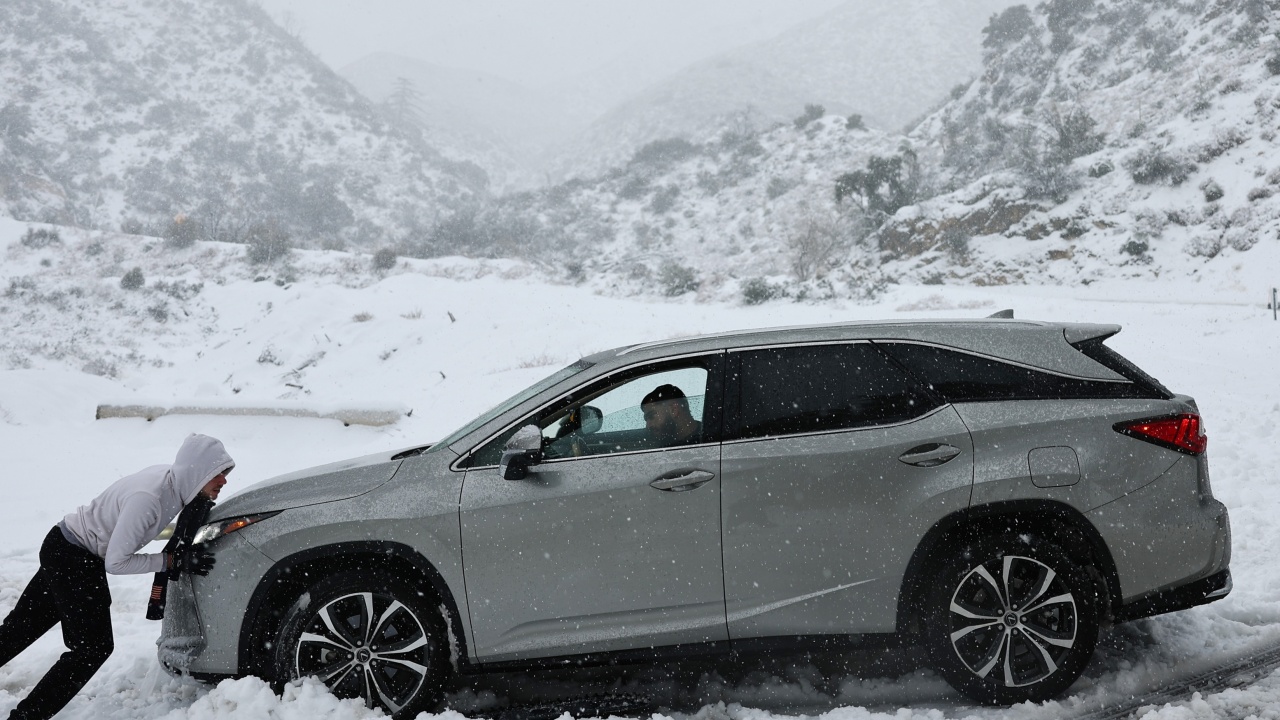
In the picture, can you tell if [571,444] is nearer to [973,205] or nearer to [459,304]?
[459,304]

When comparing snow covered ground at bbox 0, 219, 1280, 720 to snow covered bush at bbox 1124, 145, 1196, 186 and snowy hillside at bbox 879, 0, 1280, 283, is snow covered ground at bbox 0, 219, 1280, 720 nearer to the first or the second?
snowy hillside at bbox 879, 0, 1280, 283

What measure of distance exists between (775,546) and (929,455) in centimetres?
74

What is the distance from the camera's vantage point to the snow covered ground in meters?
3.72

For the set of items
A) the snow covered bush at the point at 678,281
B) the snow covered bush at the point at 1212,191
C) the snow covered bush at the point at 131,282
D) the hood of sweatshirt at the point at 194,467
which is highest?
the snow covered bush at the point at 131,282

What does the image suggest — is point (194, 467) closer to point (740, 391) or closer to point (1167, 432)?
point (740, 391)

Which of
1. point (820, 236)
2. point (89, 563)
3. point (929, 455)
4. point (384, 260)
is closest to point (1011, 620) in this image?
point (929, 455)

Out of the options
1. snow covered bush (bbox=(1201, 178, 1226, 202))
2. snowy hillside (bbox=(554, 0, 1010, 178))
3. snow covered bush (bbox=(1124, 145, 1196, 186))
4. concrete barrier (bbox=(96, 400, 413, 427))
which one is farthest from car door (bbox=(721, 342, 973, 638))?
snowy hillside (bbox=(554, 0, 1010, 178))

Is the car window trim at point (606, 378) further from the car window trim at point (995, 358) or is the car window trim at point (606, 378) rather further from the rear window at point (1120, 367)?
the rear window at point (1120, 367)

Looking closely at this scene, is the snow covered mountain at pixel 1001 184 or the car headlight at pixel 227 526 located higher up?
the snow covered mountain at pixel 1001 184

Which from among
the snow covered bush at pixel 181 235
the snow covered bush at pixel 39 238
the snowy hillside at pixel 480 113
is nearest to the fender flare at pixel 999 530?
the snow covered bush at pixel 181 235

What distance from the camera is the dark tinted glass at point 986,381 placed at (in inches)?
137

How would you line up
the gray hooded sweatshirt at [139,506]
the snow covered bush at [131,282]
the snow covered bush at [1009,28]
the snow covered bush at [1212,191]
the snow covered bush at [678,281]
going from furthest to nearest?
1. the snow covered bush at [1009,28]
2. the snow covered bush at [678,281]
3. the snow covered bush at [131,282]
4. the snow covered bush at [1212,191]
5. the gray hooded sweatshirt at [139,506]

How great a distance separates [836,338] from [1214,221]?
24.3 metres

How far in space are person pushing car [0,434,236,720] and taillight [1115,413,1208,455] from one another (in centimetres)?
398
